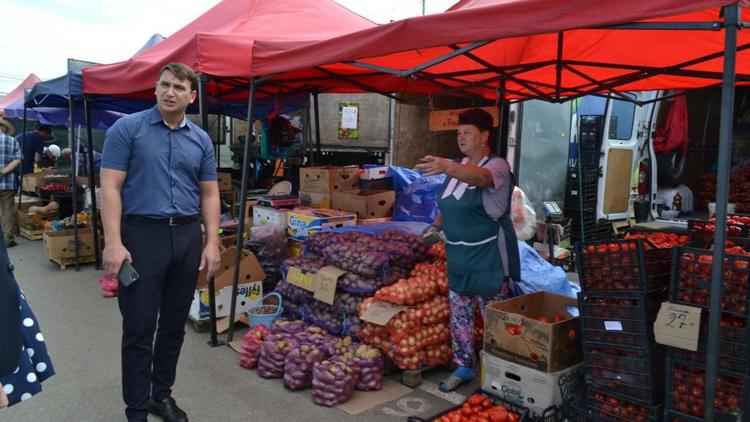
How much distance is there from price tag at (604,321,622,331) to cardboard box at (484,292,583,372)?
28cm

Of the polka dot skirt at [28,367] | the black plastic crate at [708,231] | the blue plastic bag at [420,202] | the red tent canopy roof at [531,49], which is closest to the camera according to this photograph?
the polka dot skirt at [28,367]

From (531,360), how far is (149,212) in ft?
7.86

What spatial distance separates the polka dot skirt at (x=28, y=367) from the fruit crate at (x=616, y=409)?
2722mm

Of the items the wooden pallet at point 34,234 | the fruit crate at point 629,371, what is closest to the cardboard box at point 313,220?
the fruit crate at point 629,371

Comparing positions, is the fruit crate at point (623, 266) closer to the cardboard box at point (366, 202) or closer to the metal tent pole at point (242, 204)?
the metal tent pole at point (242, 204)

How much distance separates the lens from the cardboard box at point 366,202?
6035 millimetres

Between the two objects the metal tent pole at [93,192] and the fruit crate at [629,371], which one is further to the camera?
the metal tent pole at [93,192]

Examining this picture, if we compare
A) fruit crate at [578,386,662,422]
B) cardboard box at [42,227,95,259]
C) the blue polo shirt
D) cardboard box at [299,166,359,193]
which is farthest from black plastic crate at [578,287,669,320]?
cardboard box at [42,227,95,259]

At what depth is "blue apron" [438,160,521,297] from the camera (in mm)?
3643

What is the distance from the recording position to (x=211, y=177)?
336cm

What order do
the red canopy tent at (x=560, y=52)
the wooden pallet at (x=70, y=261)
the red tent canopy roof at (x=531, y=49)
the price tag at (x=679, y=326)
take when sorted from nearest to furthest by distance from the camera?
1. the red canopy tent at (x=560, y=52)
2. the red tent canopy roof at (x=531, y=49)
3. the price tag at (x=679, y=326)
4. the wooden pallet at (x=70, y=261)

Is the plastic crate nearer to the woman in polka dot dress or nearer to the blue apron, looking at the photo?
the blue apron

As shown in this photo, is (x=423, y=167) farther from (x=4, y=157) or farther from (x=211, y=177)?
(x=4, y=157)

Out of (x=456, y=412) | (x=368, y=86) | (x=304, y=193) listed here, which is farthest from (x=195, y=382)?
(x=368, y=86)
